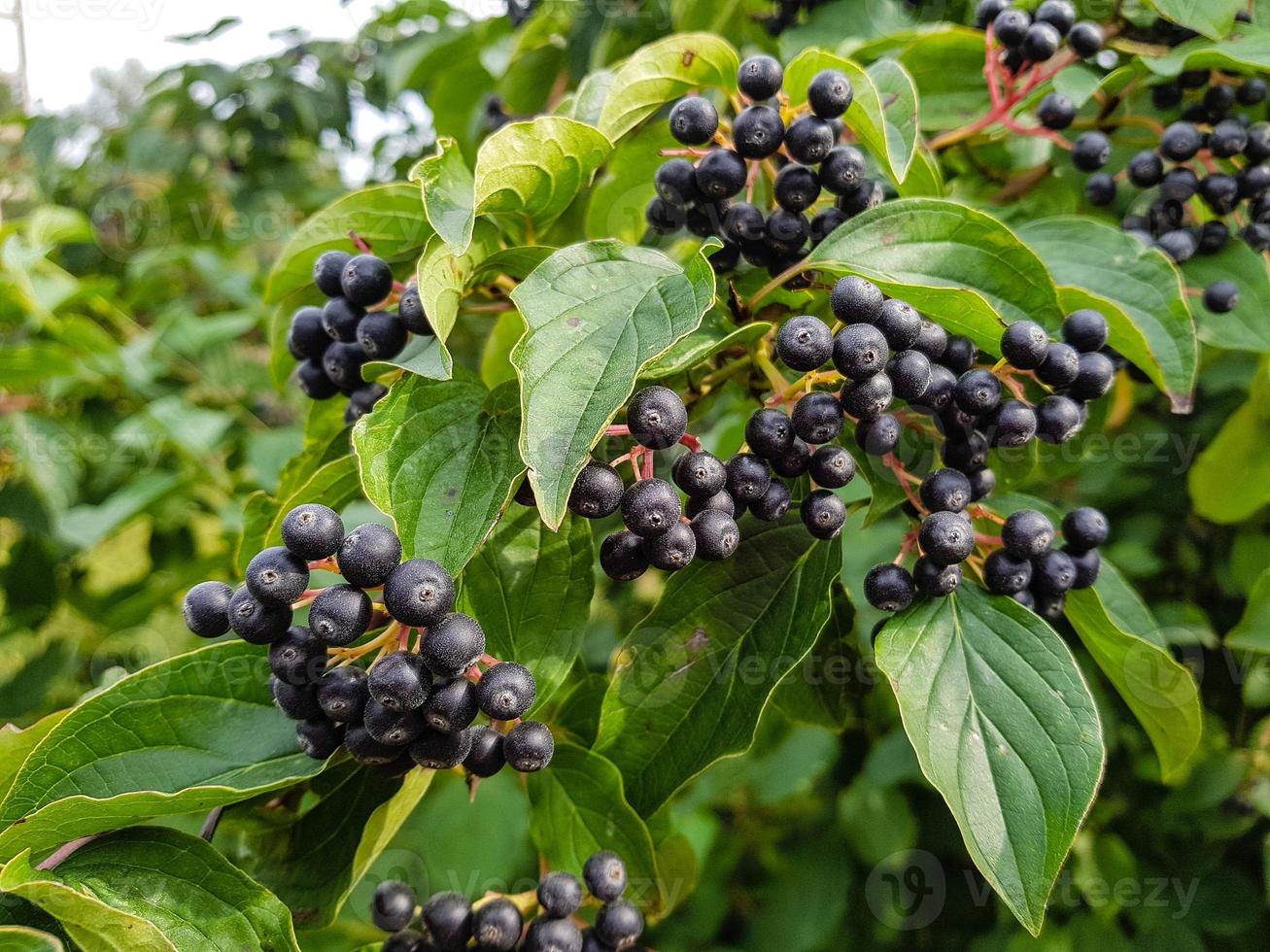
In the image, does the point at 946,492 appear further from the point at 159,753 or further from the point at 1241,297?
the point at 159,753

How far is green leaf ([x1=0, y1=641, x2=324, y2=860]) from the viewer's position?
1.23 metres

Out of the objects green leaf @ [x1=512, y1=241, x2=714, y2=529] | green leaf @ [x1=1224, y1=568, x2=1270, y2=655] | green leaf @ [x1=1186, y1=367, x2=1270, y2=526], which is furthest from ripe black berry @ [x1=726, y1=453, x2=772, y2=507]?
green leaf @ [x1=1186, y1=367, x2=1270, y2=526]

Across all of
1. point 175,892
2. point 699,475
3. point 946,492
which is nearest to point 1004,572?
point 946,492

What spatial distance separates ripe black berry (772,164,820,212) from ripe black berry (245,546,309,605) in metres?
0.97

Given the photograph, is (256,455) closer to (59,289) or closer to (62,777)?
(59,289)

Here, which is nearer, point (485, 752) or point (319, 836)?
point (485, 752)

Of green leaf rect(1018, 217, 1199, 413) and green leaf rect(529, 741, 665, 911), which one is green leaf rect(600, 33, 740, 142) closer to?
green leaf rect(1018, 217, 1199, 413)

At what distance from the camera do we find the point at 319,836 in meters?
1.58

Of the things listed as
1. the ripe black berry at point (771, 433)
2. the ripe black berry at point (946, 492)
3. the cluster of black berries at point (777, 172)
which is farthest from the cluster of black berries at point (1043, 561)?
the cluster of black berries at point (777, 172)

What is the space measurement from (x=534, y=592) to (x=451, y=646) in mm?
334

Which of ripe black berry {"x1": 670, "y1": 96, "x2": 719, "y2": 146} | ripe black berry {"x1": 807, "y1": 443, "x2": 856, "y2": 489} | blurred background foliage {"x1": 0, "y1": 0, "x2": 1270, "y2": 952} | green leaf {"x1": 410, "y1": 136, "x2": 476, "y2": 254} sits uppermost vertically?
green leaf {"x1": 410, "y1": 136, "x2": 476, "y2": 254}

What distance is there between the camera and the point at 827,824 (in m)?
3.54

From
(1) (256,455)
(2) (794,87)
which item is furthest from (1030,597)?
(1) (256,455)

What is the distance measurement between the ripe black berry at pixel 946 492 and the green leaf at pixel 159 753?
1016mm
